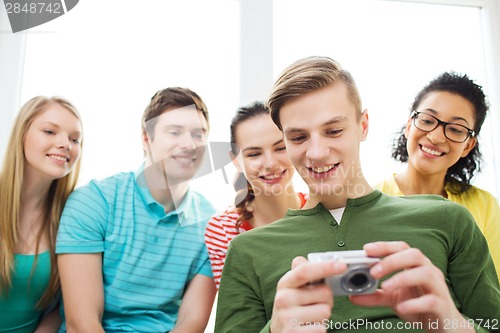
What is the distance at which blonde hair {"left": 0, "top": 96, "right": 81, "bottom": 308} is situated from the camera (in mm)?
1179

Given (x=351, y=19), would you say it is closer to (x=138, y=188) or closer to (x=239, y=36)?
(x=239, y=36)

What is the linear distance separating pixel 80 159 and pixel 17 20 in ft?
2.68

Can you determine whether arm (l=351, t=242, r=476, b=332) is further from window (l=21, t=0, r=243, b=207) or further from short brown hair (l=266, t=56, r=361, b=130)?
window (l=21, t=0, r=243, b=207)

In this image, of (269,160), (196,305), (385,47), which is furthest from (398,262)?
(385,47)

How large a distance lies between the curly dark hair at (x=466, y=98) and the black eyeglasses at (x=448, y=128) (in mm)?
93

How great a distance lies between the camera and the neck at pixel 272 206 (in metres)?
1.27

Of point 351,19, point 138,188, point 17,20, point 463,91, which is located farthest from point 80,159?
point 351,19

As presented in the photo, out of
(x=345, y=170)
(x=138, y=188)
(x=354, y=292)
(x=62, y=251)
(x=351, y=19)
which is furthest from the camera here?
(x=351, y=19)

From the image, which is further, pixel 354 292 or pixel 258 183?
pixel 258 183

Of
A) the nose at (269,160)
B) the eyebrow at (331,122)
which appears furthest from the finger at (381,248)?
the nose at (269,160)

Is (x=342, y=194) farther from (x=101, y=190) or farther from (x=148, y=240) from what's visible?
(x=101, y=190)

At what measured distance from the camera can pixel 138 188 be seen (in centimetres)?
131

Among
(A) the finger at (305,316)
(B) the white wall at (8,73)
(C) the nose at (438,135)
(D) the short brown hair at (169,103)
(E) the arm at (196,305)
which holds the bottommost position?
(E) the arm at (196,305)

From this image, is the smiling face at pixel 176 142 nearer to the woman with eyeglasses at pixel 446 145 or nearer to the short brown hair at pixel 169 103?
the short brown hair at pixel 169 103
